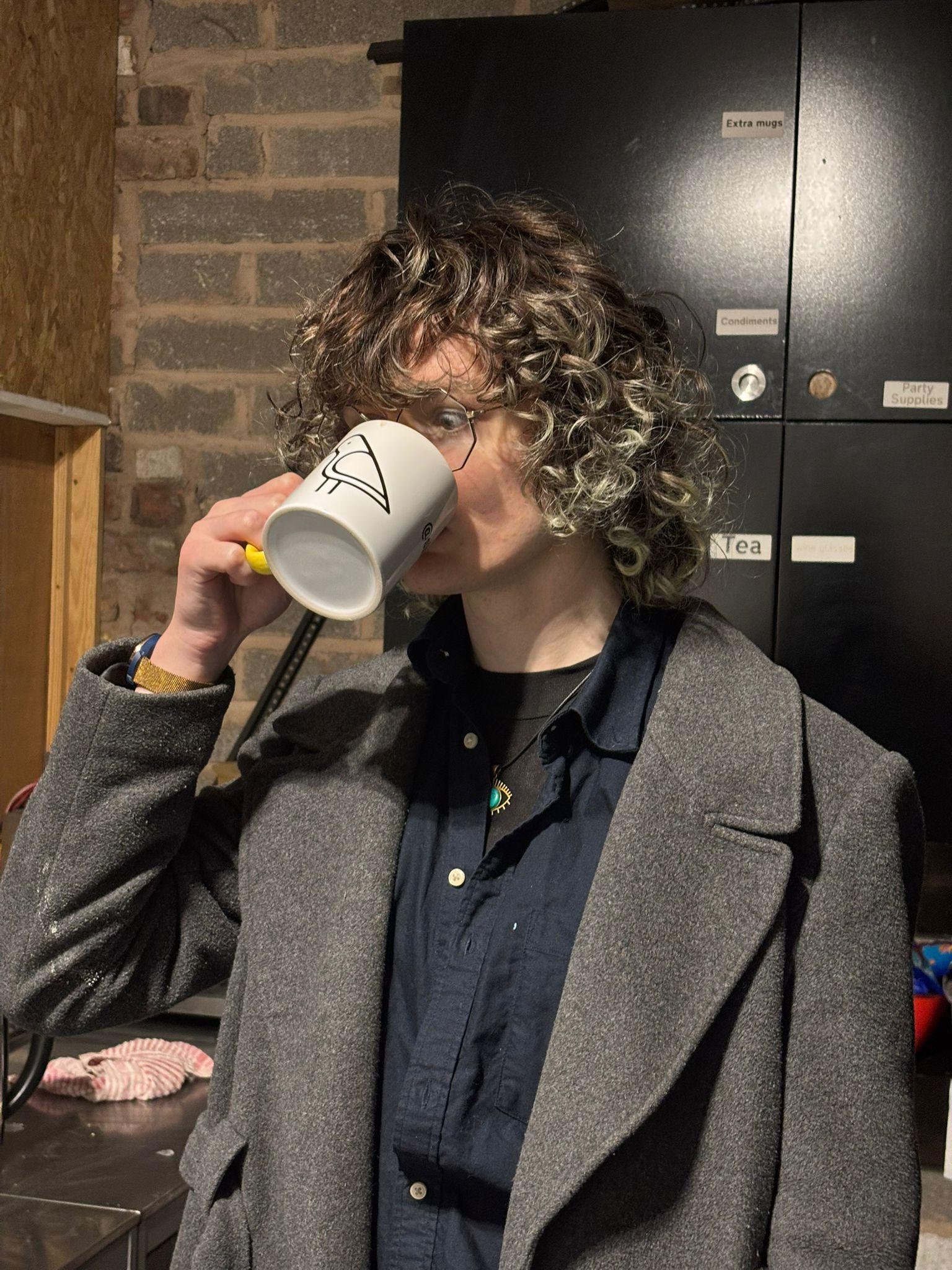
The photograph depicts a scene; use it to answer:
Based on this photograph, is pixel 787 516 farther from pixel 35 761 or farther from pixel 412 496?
pixel 35 761

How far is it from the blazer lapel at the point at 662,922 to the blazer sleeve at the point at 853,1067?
0.15ft

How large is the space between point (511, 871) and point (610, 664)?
19 cm

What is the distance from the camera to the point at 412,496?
85 cm

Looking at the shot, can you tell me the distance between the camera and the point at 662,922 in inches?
35.2

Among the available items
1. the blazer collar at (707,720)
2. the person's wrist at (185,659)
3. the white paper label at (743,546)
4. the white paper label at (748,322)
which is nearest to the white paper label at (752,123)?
the white paper label at (748,322)

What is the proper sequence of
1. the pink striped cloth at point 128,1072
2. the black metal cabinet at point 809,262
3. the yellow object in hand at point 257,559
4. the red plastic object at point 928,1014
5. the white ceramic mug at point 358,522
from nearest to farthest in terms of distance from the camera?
the white ceramic mug at point 358,522 → the yellow object in hand at point 257,559 → the pink striped cloth at point 128,1072 → the black metal cabinet at point 809,262 → the red plastic object at point 928,1014

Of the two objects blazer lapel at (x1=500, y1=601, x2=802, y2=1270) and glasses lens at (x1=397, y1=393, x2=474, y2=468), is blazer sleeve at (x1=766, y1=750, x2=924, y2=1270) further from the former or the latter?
glasses lens at (x1=397, y1=393, x2=474, y2=468)

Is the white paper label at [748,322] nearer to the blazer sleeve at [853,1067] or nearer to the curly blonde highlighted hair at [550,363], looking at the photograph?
the curly blonde highlighted hair at [550,363]

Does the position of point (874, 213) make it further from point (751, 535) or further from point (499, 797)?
point (499, 797)

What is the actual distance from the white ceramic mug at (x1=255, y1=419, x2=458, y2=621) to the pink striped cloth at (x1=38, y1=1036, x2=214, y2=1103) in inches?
38.5

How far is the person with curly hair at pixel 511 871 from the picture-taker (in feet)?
2.81

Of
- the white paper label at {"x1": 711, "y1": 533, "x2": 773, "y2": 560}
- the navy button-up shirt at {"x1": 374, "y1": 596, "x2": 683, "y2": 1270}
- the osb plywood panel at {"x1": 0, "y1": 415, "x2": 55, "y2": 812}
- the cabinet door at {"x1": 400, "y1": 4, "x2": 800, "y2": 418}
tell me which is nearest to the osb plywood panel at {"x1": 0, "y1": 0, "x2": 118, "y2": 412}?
the osb plywood panel at {"x1": 0, "y1": 415, "x2": 55, "y2": 812}

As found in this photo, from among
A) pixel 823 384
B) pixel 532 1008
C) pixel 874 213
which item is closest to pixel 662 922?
→ pixel 532 1008

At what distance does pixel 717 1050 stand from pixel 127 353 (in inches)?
76.0
